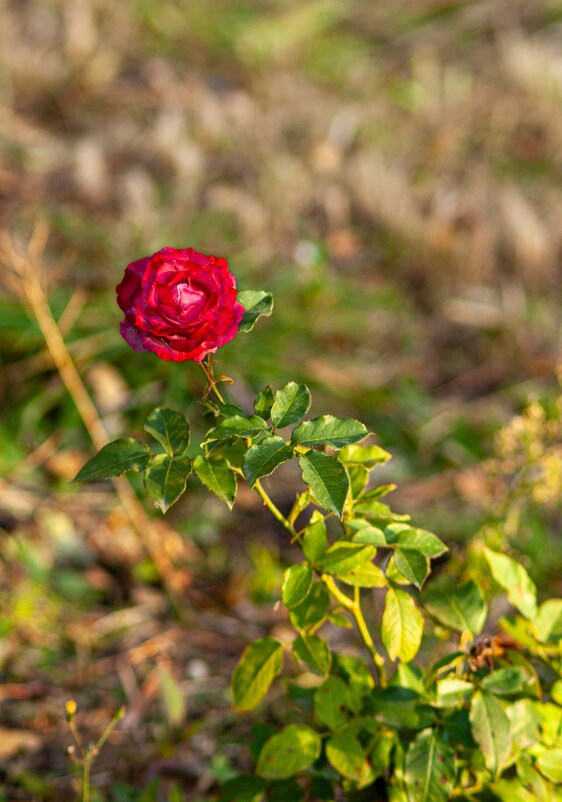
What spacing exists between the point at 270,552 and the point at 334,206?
192 centimetres

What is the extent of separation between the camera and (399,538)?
2.80 feet

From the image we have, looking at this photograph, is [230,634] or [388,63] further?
[388,63]

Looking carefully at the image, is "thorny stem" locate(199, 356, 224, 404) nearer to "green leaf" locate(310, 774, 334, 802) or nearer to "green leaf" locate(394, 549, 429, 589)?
"green leaf" locate(394, 549, 429, 589)

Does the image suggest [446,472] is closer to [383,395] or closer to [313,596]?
[383,395]

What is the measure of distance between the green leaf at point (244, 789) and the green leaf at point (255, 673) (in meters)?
0.14

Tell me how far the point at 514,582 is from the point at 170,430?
21.8 inches

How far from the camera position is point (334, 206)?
3279mm

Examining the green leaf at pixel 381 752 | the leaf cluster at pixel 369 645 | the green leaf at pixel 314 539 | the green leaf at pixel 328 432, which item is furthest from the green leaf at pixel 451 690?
the green leaf at pixel 328 432

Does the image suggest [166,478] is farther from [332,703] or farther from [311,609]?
[332,703]

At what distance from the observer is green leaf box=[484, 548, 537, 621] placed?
0.97 metres

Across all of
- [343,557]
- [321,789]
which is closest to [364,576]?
[343,557]

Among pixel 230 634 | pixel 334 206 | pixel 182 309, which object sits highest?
pixel 182 309

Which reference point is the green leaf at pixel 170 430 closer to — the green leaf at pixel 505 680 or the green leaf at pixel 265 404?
the green leaf at pixel 265 404

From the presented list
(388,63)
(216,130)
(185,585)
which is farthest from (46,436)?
(388,63)
